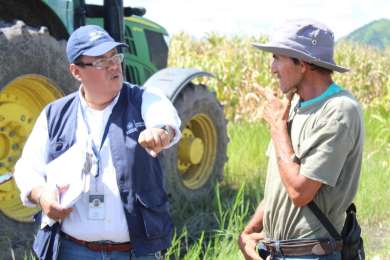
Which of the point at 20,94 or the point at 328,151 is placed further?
the point at 20,94

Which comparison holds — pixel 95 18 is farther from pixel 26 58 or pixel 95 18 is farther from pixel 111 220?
pixel 111 220

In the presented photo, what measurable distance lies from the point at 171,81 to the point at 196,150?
2.23ft

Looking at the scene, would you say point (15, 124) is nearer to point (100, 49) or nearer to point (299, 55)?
point (100, 49)

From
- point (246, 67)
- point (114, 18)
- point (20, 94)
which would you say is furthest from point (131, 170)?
point (246, 67)

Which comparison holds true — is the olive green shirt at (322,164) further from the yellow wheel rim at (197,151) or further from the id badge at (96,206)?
the yellow wheel rim at (197,151)

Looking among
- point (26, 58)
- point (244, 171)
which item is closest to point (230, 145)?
point (244, 171)

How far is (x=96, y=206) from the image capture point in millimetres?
2604

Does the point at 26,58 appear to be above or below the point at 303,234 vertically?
above

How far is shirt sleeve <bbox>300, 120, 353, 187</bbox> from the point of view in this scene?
2.58 metres

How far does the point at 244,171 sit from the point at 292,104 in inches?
171

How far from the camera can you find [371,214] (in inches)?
232

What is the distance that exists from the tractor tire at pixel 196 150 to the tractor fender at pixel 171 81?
14 cm

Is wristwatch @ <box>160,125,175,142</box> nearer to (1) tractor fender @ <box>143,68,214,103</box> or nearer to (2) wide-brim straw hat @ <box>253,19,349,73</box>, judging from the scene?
(2) wide-brim straw hat @ <box>253,19,349,73</box>

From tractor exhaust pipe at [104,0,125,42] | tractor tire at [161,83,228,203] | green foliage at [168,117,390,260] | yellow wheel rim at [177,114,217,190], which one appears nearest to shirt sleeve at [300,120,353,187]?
green foliage at [168,117,390,260]
